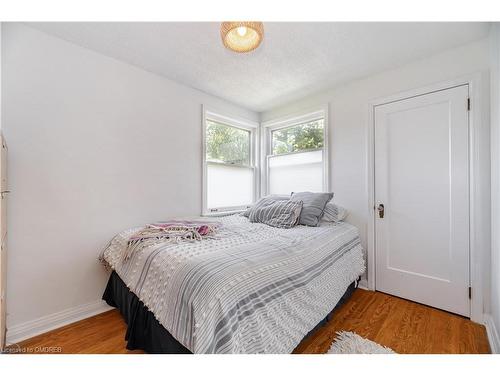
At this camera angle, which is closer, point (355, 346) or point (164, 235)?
point (355, 346)

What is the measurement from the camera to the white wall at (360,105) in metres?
1.96

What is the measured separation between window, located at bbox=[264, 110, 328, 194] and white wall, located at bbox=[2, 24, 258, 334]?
1594 mm

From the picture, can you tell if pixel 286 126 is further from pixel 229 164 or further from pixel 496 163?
pixel 496 163

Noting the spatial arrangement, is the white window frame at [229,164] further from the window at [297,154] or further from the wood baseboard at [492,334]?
the wood baseboard at [492,334]

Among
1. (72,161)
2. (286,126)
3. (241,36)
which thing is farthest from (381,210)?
(72,161)

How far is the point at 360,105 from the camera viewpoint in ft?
8.22

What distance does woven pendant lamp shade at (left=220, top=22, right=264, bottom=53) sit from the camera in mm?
1293

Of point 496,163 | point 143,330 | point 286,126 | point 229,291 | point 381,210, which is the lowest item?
point 143,330

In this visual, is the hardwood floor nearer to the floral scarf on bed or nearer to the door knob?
the floral scarf on bed

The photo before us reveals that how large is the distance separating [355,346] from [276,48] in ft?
7.92

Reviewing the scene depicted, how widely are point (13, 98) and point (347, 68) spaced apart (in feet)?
9.54

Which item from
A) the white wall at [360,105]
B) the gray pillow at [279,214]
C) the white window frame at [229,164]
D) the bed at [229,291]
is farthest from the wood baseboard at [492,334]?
the white window frame at [229,164]
